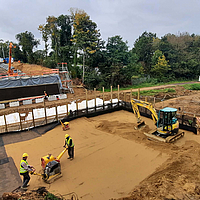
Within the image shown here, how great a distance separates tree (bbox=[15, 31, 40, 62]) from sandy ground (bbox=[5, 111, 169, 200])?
3547 centimetres

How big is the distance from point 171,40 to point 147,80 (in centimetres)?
1982

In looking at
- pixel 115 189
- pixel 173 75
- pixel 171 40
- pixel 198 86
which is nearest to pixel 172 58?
pixel 173 75

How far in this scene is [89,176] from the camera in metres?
7.05

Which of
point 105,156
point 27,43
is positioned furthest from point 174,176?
point 27,43

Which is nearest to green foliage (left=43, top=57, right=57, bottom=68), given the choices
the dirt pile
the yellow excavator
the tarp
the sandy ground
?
the tarp

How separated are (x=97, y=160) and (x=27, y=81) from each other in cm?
1880

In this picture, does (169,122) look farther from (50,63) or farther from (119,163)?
(50,63)

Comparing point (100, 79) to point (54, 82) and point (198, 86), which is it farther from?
point (198, 86)

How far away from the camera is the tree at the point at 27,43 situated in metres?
41.0

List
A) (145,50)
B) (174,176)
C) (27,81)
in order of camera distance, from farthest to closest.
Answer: (145,50), (27,81), (174,176)

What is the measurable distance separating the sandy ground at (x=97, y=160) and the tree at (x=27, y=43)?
116 feet

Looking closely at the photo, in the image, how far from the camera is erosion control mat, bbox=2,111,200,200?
19.8ft

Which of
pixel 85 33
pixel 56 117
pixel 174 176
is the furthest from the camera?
pixel 85 33

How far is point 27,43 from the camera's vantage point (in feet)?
136
